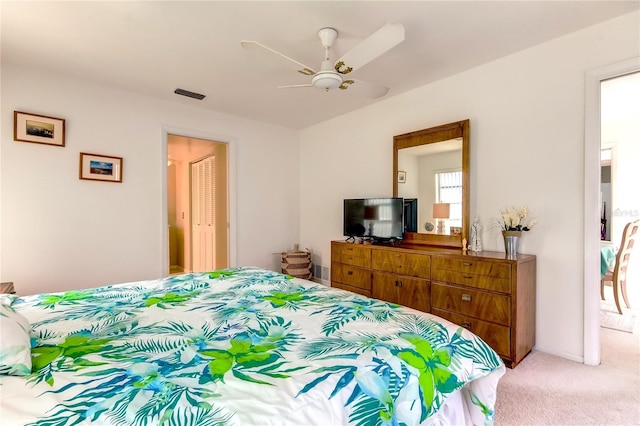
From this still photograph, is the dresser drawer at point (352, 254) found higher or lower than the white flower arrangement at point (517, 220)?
lower

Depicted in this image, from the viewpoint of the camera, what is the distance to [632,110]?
13.2 feet

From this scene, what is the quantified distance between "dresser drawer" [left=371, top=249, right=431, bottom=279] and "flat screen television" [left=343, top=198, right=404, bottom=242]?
367mm

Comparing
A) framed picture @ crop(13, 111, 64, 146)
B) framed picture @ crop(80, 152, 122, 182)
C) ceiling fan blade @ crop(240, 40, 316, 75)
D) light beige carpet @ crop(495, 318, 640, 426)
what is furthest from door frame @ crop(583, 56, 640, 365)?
framed picture @ crop(13, 111, 64, 146)

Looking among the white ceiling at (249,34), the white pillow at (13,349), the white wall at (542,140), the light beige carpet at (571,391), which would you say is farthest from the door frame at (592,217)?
the white pillow at (13,349)

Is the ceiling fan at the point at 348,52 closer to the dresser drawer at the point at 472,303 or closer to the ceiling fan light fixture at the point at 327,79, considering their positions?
the ceiling fan light fixture at the point at 327,79

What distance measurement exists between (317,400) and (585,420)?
184cm

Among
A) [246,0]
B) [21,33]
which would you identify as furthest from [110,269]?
[246,0]

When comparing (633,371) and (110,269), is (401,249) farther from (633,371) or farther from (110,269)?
(110,269)

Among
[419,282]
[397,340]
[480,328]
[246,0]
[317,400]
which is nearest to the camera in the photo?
[317,400]

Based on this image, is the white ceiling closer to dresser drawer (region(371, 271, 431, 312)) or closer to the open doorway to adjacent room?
the open doorway to adjacent room

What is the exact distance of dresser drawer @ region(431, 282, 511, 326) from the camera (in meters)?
2.36

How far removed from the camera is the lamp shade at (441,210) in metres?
3.18

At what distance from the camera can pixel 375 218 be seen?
3.64m

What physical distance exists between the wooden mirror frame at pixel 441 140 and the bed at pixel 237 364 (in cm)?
176
